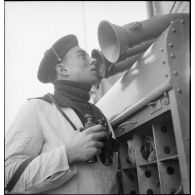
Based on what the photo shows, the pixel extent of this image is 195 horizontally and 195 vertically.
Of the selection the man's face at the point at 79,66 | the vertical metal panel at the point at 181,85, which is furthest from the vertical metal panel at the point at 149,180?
the man's face at the point at 79,66

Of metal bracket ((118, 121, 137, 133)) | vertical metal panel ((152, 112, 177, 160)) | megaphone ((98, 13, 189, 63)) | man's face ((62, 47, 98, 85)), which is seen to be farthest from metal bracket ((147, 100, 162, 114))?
man's face ((62, 47, 98, 85))

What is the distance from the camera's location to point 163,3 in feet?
9.62

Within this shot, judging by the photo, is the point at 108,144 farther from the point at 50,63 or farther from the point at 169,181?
the point at 50,63

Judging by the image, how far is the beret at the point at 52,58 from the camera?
7.73ft

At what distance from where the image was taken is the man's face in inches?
88.4

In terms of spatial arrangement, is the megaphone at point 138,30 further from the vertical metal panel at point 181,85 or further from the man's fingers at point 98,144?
the man's fingers at point 98,144

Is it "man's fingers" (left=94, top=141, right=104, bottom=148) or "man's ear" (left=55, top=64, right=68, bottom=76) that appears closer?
"man's fingers" (left=94, top=141, right=104, bottom=148)

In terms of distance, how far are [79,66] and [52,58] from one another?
0.83ft

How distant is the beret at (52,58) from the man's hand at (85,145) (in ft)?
3.20

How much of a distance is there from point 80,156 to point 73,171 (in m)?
0.12

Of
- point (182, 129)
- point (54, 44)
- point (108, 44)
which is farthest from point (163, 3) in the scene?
point (182, 129)

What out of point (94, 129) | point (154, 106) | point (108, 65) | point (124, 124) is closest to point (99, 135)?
point (94, 129)

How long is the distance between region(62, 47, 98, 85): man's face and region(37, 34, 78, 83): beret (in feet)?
0.16

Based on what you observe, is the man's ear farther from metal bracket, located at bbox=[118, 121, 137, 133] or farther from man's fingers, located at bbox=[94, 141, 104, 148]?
man's fingers, located at bbox=[94, 141, 104, 148]
